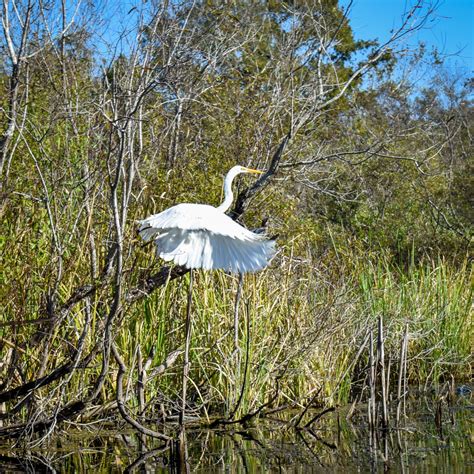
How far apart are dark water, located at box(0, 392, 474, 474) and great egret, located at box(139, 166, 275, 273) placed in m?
1.31

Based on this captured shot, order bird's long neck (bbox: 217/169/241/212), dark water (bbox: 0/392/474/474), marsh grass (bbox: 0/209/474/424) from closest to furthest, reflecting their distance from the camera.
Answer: dark water (bbox: 0/392/474/474), marsh grass (bbox: 0/209/474/424), bird's long neck (bbox: 217/169/241/212)

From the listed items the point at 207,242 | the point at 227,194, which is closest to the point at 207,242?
the point at 207,242

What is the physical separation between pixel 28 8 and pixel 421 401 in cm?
539

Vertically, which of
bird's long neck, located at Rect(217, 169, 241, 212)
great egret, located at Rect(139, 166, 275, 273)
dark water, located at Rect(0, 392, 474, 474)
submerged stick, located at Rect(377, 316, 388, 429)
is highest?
bird's long neck, located at Rect(217, 169, 241, 212)

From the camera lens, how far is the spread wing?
19.2 feet

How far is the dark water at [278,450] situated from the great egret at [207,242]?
1310 millimetres

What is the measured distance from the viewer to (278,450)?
248 inches

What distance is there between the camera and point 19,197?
6867mm

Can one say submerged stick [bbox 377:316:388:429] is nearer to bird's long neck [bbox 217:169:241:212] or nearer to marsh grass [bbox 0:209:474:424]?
marsh grass [bbox 0:209:474:424]

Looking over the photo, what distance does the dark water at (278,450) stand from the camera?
228 inches

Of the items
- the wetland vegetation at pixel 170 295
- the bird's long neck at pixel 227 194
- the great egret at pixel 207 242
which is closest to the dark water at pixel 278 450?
the wetland vegetation at pixel 170 295

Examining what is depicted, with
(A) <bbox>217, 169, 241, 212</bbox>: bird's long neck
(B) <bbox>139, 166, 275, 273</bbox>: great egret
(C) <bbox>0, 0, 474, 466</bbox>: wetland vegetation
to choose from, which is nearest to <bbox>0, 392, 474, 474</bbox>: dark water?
(C) <bbox>0, 0, 474, 466</bbox>: wetland vegetation

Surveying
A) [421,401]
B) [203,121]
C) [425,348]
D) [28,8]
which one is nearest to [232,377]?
[421,401]

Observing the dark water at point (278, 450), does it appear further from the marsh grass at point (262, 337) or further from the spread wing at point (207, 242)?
the spread wing at point (207, 242)
